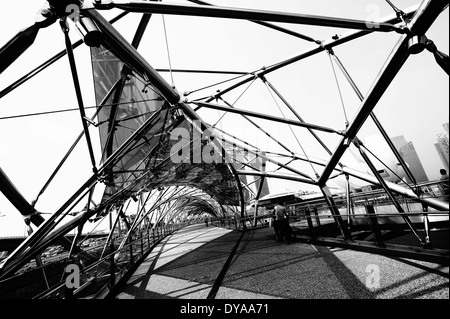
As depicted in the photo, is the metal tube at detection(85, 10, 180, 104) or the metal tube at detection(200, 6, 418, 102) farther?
the metal tube at detection(200, 6, 418, 102)

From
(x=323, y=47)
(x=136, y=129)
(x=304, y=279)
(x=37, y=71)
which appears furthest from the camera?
(x=136, y=129)

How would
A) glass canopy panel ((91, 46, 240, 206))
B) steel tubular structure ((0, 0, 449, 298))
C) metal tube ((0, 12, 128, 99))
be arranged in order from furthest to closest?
glass canopy panel ((91, 46, 240, 206)) → metal tube ((0, 12, 128, 99)) → steel tubular structure ((0, 0, 449, 298))

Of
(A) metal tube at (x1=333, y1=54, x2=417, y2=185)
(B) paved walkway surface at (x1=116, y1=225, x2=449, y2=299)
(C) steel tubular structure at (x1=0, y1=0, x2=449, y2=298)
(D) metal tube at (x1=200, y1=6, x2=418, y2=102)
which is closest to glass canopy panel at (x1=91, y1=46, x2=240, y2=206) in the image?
(C) steel tubular structure at (x1=0, y1=0, x2=449, y2=298)

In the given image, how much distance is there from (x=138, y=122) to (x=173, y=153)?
146 inches

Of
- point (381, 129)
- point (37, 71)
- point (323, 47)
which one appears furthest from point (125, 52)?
point (381, 129)

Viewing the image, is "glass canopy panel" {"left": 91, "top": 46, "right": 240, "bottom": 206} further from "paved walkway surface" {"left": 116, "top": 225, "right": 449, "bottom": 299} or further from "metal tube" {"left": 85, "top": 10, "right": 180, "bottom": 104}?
"paved walkway surface" {"left": 116, "top": 225, "right": 449, "bottom": 299}

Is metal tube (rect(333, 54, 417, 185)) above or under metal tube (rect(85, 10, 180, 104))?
under

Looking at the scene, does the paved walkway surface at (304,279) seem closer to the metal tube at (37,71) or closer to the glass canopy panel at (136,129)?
the glass canopy panel at (136,129)

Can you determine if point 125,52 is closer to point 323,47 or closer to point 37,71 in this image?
point 37,71

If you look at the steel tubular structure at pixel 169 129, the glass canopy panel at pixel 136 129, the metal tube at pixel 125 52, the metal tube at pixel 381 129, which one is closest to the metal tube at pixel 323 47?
the steel tubular structure at pixel 169 129

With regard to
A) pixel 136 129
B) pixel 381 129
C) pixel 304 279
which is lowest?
pixel 304 279
